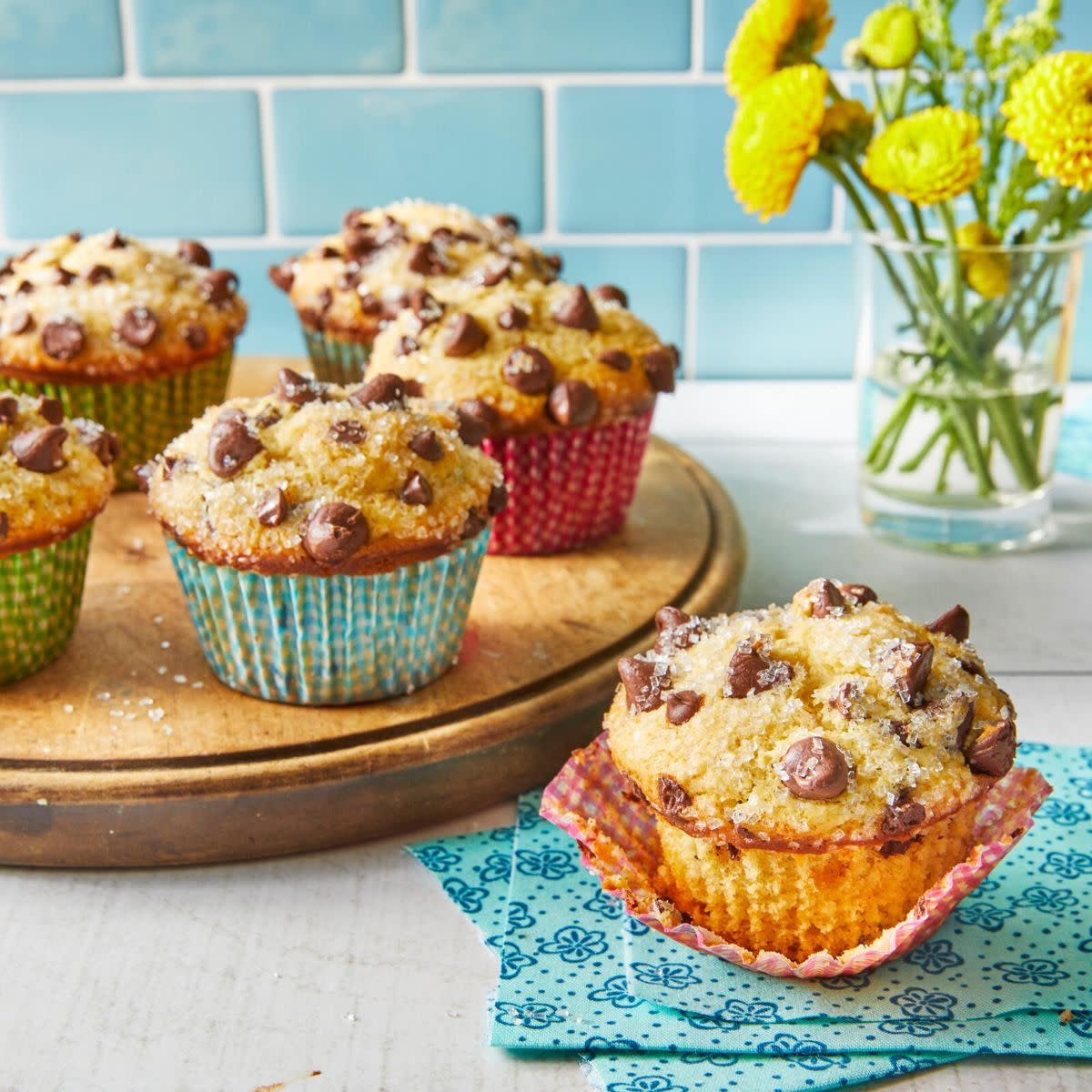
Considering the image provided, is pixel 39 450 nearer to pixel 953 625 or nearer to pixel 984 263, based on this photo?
pixel 953 625

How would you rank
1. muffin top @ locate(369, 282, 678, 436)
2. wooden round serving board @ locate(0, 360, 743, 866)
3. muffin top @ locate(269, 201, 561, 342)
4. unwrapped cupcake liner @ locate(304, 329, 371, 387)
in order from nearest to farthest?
1. wooden round serving board @ locate(0, 360, 743, 866)
2. muffin top @ locate(369, 282, 678, 436)
3. muffin top @ locate(269, 201, 561, 342)
4. unwrapped cupcake liner @ locate(304, 329, 371, 387)

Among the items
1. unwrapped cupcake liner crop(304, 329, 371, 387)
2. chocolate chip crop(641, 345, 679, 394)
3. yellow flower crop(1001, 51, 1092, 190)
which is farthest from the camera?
unwrapped cupcake liner crop(304, 329, 371, 387)

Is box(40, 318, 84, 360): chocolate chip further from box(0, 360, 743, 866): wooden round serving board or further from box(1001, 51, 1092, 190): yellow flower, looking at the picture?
box(1001, 51, 1092, 190): yellow flower

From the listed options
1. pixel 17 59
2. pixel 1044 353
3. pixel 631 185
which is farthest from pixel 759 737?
pixel 17 59

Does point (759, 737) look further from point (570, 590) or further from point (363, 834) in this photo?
point (570, 590)

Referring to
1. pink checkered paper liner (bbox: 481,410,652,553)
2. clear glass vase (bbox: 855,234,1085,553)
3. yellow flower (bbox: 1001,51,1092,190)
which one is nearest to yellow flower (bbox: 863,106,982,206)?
yellow flower (bbox: 1001,51,1092,190)

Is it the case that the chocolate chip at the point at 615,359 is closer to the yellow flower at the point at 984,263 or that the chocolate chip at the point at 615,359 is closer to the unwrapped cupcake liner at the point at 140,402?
the yellow flower at the point at 984,263

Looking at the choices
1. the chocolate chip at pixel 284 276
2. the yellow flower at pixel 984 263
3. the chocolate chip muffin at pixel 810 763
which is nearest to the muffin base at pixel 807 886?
the chocolate chip muffin at pixel 810 763
